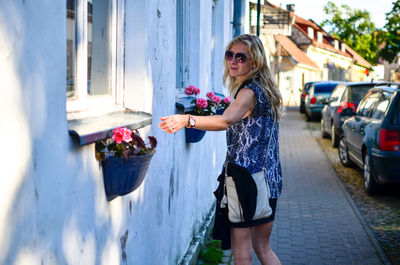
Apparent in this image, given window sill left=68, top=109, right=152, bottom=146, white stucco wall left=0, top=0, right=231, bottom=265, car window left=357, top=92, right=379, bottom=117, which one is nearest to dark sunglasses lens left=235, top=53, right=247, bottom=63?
white stucco wall left=0, top=0, right=231, bottom=265

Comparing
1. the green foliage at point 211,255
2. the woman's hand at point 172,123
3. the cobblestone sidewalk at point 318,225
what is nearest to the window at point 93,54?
the woman's hand at point 172,123

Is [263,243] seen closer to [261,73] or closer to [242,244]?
[242,244]

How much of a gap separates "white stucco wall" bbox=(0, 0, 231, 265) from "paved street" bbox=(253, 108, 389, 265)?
1.96m

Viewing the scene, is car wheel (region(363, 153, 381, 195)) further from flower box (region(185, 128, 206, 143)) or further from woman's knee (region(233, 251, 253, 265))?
woman's knee (region(233, 251, 253, 265))

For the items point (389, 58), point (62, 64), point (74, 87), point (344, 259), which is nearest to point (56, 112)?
point (62, 64)

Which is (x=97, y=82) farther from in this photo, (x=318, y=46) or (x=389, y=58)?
(x=318, y=46)

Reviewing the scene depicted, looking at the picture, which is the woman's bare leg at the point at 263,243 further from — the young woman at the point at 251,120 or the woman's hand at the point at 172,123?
the woman's hand at the point at 172,123

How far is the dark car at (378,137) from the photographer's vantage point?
7.94 metres

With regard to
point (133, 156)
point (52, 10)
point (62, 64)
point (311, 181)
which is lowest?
point (311, 181)

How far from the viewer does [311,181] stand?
10.3 m

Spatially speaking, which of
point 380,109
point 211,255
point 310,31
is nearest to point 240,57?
point 211,255

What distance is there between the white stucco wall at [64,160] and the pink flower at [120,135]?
0.40 feet

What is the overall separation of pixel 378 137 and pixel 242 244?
5273mm

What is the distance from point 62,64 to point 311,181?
8.62 m
